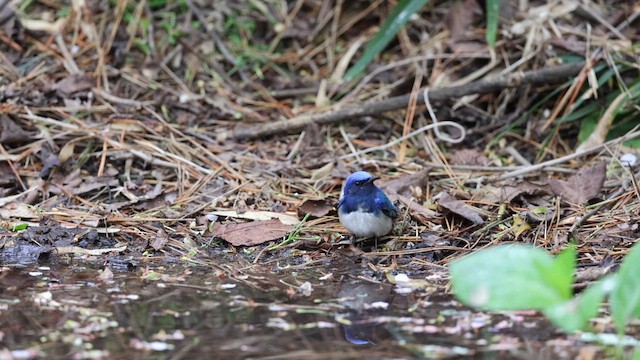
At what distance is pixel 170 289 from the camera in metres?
3.85

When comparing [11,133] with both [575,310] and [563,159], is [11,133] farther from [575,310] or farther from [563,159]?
[575,310]

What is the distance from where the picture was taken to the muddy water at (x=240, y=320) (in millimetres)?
2924

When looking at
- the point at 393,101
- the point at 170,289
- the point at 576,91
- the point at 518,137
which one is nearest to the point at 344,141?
the point at 393,101

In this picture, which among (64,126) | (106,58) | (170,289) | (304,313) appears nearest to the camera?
(304,313)

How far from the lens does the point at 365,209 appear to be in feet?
14.8

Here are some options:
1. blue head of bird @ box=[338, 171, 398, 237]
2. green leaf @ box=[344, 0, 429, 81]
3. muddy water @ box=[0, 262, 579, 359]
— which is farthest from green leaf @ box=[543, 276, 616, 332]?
green leaf @ box=[344, 0, 429, 81]

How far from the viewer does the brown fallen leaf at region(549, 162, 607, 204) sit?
4.91 metres

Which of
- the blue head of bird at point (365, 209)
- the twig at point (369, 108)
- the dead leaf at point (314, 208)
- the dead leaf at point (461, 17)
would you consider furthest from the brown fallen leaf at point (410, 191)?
the dead leaf at point (461, 17)

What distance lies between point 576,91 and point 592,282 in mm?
2604

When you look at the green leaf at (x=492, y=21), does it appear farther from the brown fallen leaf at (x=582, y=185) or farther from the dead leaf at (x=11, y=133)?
the dead leaf at (x=11, y=133)

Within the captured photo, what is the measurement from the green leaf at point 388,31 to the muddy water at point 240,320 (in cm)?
→ 253

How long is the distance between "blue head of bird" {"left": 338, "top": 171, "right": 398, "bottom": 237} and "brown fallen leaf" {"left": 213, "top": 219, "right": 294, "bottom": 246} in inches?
14.5

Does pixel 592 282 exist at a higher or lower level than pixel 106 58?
lower

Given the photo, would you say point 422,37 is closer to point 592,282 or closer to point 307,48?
point 307,48
